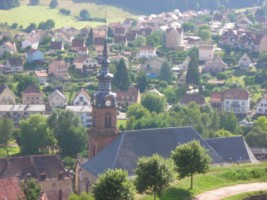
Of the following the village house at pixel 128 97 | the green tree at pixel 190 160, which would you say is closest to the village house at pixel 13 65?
the village house at pixel 128 97

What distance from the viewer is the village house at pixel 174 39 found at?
130 m

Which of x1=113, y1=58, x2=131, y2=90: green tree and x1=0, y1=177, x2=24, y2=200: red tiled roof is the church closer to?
x1=0, y1=177, x2=24, y2=200: red tiled roof

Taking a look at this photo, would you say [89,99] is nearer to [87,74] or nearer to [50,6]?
[87,74]

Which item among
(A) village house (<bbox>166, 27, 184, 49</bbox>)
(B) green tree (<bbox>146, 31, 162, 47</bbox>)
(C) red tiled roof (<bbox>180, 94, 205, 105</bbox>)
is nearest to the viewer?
(C) red tiled roof (<bbox>180, 94, 205, 105</bbox>)

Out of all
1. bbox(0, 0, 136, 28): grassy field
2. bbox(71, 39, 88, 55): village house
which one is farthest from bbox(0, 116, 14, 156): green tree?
bbox(0, 0, 136, 28): grassy field

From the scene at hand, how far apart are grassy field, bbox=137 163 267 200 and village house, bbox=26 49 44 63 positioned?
8091 cm

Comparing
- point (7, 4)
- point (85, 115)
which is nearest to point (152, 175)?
point (85, 115)

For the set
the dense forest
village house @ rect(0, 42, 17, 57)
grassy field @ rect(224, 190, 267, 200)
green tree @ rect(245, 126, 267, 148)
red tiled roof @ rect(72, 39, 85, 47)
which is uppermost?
the dense forest

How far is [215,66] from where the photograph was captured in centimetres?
11300

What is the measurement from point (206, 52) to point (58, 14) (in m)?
69.0

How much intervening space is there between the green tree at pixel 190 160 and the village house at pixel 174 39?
91148 millimetres

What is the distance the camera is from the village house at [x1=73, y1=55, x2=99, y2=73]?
4434 inches

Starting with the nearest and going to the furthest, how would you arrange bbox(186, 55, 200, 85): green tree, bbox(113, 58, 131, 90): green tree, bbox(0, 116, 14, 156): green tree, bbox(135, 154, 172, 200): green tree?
bbox(135, 154, 172, 200): green tree, bbox(0, 116, 14, 156): green tree, bbox(113, 58, 131, 90): green tree, bbox(186, 55, 200, 85): green tree

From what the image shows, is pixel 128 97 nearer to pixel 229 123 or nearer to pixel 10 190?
pixel 229 123
